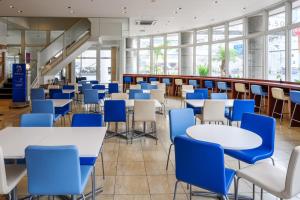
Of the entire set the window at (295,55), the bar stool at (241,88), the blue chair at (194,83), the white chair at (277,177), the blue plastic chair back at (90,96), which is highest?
the window at (295,55)

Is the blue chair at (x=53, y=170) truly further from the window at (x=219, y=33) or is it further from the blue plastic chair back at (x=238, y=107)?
the window at (x=219, y=33)

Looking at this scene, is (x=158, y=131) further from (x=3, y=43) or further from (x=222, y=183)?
(x=3, y=43)

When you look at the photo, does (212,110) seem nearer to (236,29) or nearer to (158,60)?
(236,29)

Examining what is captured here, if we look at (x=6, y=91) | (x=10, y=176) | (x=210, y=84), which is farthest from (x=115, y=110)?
(x=6, y=91)

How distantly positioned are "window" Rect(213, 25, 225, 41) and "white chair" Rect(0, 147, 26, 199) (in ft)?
38.2

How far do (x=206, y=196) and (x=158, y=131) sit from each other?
3.44 meters

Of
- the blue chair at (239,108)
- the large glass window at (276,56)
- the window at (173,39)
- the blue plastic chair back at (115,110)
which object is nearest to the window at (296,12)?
the large glass window at (276,56)

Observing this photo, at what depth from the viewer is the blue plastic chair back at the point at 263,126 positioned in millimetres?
3215

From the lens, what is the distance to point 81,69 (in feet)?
58.9

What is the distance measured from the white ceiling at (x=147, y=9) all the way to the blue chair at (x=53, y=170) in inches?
309

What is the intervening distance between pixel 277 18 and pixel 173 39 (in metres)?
7.38

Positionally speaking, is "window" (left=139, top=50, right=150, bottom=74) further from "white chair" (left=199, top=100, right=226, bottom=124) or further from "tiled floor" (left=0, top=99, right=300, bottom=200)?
"white chair" (left=199, top=100, right=226, bottom=124)

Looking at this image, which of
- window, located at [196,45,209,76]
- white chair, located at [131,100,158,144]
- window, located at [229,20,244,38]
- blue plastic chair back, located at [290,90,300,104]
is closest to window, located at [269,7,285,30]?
window, located at [229,20,244,38]

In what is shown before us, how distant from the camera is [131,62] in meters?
17.7
